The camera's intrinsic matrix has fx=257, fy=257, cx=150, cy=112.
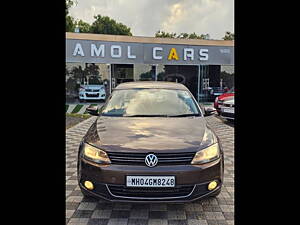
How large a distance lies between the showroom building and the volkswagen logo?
1271 cm

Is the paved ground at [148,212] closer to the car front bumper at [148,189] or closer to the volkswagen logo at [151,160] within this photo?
the car front bumper at [148,189]

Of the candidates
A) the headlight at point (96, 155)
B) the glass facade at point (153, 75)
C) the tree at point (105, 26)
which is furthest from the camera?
the tree at point (105, 26)

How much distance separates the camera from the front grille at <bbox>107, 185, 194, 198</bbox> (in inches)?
100.0

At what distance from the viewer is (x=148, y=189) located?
8.32 feet

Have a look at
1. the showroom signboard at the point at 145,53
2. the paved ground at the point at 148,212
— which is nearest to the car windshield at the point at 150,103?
the paved ground at the point at 148,212

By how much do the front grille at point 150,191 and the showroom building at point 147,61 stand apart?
499 inches

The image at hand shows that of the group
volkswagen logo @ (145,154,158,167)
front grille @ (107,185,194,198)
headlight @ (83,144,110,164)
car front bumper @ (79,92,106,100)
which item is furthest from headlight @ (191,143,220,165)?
car front bumper @ (79,92,106,100)

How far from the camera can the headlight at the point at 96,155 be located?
2.64 metres

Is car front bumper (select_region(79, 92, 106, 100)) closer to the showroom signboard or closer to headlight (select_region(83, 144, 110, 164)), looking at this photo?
the showroom signboard

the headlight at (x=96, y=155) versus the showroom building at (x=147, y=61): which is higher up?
the showroom building at (x=147, y=61)

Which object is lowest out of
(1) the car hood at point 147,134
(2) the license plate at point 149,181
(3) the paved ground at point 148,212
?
(3) the paved ground at point 148,212
